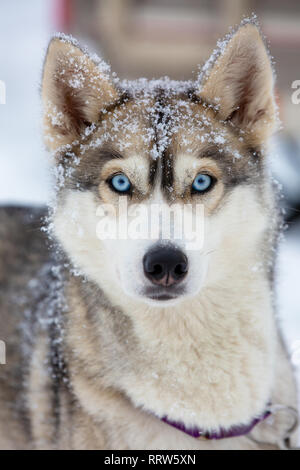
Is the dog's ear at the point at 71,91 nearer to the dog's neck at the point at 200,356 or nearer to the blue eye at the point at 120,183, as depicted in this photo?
the blue eye at the point at 120,183

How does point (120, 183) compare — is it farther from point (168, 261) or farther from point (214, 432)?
point (214, 432)

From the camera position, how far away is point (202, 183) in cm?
Result: 106

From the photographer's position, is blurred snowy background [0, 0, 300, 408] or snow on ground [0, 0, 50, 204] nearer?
snow on ground [0, 0, 50, 204]

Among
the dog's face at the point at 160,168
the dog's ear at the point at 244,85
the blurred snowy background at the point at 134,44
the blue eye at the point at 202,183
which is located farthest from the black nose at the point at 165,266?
the blurred snowy background at the point at 134,44

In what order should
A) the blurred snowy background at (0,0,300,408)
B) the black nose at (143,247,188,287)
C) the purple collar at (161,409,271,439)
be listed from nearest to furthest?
the black nose at (143,247,188,287), the purple collar at (161,409,271,439), the blurred snowy background at (0,0,300,408)

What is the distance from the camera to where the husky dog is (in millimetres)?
1030

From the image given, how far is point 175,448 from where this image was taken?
1.15 meters

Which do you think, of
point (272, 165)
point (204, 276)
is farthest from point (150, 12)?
point (204, 276)

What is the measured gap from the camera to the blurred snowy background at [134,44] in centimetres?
199

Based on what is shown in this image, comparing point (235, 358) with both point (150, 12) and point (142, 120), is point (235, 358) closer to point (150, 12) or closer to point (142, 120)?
point (142, 120)

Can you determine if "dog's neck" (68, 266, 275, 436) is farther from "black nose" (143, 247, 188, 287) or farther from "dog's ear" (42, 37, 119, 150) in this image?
"dog's ear" (42, 37, 119, 150)

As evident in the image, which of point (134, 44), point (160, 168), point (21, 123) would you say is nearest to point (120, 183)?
point (160, 168)

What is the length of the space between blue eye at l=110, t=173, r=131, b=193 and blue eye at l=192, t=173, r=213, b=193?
0.13 metres

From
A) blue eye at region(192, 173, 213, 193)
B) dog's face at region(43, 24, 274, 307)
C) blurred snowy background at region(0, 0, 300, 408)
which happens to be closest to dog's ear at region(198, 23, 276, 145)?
dog's face at region(43, 24, 274, 307)
